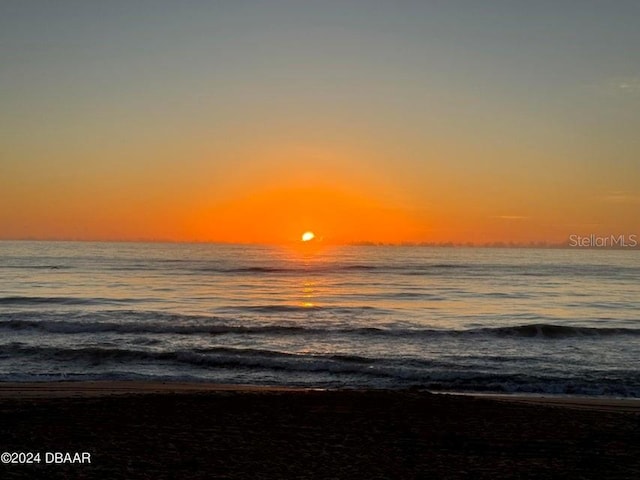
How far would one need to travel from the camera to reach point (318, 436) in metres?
9.30

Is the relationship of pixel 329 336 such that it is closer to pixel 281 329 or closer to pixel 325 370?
pixel 281 329

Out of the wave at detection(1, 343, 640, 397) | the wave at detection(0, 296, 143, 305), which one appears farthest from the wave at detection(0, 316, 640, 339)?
the wave at detection(0, 296, 143, 305)

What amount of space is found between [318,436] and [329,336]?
1701 cm

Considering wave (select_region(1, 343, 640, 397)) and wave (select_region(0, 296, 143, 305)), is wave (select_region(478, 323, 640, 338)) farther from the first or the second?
wave (select_region(0, 296, 143, 305))

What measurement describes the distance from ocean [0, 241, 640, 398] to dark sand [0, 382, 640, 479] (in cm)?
513

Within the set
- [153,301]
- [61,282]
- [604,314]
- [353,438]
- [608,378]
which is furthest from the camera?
[61,282]

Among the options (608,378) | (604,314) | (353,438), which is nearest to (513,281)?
(604,314)

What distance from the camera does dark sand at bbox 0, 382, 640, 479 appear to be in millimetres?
7609

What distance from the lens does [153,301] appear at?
39625 mm

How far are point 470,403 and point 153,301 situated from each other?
3093 centimetres

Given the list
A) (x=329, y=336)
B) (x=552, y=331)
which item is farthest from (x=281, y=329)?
(x=552, y=331)

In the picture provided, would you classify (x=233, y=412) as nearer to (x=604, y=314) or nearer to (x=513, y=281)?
(x=604, y=314)

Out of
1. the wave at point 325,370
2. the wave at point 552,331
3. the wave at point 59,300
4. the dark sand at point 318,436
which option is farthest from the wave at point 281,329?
the dark sand at point 318,436

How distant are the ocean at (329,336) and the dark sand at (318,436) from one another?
513cm
